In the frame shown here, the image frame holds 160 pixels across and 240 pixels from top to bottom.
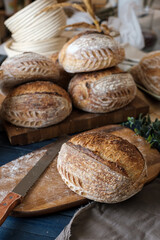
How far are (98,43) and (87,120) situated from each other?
1.03ft

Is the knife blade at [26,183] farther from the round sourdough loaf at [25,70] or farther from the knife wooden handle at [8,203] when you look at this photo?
the round sourdough loaf at [25,70]

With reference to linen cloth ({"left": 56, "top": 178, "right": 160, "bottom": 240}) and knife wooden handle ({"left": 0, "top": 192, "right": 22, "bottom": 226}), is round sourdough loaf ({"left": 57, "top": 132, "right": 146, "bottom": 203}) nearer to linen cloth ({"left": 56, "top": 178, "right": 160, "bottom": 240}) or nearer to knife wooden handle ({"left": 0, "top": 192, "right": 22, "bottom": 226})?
linen cloth ({"left": 56, "top": 178, "right": 160, "bottom": 240})

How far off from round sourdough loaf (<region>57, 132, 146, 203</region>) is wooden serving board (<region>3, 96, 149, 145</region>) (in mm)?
306

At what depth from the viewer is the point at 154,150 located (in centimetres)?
89

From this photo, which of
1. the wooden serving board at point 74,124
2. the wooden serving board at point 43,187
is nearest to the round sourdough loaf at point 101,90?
the wooden serving board at point 74,124

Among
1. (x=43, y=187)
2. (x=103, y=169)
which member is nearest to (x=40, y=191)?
(x=43, y=187)

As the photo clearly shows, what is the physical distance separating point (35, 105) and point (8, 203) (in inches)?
16.4

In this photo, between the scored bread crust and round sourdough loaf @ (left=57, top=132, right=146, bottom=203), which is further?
the scored bread crust

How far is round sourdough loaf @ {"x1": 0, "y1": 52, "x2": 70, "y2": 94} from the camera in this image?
994mm

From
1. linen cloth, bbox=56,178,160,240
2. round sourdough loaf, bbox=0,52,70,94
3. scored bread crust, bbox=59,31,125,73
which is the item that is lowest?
linen cloth, bbox=56,178,160,240

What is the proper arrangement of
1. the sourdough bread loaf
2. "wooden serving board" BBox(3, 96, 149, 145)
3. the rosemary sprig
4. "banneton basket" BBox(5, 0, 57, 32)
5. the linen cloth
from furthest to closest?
"banneton basket" BBox(5, 0, 57, 32), the sourdough bread loaf, "wooden serving board" BBox(3, 96, 149, 145), the rosemary sprig, the linen cloth

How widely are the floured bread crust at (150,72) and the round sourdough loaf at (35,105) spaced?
451mm

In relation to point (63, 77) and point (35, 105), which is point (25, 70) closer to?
point (35, 105)

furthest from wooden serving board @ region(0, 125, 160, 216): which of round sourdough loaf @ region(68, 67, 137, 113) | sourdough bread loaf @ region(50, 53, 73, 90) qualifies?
sourdough bread loaf @ region(50, 53, 73, 90)
